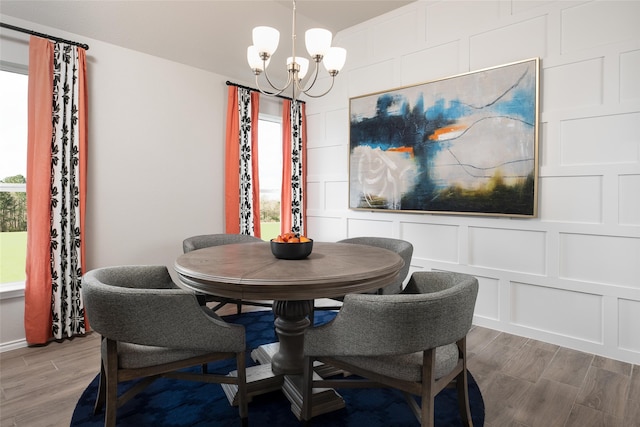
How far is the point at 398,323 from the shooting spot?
146 cm

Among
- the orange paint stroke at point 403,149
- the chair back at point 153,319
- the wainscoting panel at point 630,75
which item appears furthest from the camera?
the orange paint stroke at point 403,149

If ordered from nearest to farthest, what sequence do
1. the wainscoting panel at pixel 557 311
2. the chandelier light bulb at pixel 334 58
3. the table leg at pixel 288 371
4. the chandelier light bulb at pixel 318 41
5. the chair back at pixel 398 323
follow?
1. the chair back at pixel 398 323
2. the table leg at pixel 288 371
3. the chandelier light bulb at pixel 318 41
4. the chandelier light bulb at pixel 334 58
5. the wainscoting panel at pixel 557 311

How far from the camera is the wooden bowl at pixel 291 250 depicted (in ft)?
7.02

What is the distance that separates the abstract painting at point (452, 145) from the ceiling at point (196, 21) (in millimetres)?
931

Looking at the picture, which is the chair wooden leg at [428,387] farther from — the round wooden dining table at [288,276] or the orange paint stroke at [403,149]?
the orange paint stroke at [403,149]

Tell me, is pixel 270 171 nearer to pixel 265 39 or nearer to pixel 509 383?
pixel 265 39

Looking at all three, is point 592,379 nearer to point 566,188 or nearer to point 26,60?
point 566,188

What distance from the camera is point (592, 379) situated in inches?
94.2

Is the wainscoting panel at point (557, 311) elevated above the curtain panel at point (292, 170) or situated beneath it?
situated beneath

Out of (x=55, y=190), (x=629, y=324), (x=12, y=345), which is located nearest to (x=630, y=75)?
(x=629, y=324)

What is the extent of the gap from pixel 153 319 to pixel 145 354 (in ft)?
0.62

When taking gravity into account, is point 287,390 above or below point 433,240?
below

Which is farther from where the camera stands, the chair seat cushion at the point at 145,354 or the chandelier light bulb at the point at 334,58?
the chandelier light bulb at the point at 334,58

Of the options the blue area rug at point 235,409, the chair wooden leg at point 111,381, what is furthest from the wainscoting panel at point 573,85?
the chair wooden leg at point 111,381
